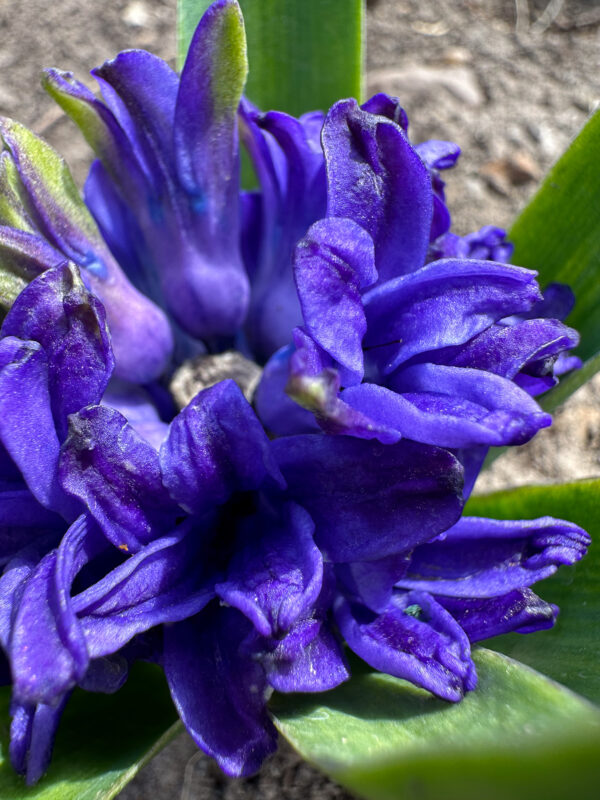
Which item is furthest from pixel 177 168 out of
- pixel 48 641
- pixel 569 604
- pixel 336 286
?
pixel 569 604

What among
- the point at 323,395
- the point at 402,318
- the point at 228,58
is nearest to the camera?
the point at 323,395

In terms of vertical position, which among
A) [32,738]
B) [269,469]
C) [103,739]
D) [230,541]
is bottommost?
[103,739]

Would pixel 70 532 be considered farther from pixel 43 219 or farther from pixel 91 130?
pixel 91 130

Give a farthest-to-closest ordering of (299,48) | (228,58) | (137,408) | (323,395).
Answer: (299,48), (137,408), (228,58), (323,395)

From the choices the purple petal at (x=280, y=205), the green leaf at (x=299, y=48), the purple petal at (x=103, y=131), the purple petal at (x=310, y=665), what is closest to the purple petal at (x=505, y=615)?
the purple petal at (x=310, y=665)

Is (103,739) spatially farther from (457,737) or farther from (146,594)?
(457,737)

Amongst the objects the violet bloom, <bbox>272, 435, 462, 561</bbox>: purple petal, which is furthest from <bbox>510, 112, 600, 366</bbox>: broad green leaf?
<bbox>272, 435, 462, 561</bbox>: purple petal

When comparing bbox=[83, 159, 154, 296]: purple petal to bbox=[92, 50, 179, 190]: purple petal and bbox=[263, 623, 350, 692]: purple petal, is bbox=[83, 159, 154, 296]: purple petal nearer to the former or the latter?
bbox=[92, 50, 179, 190]: purple petal
